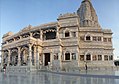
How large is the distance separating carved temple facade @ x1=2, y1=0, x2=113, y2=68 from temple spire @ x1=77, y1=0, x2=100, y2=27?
9.67 metres

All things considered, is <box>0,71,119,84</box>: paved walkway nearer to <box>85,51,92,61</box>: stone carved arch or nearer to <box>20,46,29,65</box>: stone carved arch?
<box>20,46,29,65</box>: stone carved arch

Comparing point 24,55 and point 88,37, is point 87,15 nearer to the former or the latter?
point 88,37

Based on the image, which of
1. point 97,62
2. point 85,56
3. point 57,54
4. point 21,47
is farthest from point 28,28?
point 97,62

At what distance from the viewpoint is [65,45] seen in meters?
35.5

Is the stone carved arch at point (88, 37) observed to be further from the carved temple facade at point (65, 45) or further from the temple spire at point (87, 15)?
the temple spire at point (87, 15)

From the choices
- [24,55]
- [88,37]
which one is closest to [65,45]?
[88,37]

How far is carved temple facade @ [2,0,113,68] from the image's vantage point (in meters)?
33.8

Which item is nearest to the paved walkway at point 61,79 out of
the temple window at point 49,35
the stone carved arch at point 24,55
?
the stone carved arch at point 24,55

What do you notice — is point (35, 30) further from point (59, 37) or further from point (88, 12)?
point (88, 12)

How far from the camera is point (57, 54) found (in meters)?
33.9

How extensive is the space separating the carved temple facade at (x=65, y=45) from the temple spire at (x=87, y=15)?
9665 mm

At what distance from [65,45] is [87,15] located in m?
18.3

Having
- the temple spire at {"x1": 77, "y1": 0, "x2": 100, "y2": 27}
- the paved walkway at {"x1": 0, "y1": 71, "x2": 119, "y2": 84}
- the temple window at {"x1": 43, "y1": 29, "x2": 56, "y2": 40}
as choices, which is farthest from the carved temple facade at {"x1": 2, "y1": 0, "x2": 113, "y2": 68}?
the paved walkway at {"x1": 0, "y1": 71, "x2": 119, "y2": 84}

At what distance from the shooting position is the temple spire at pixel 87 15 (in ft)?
160
